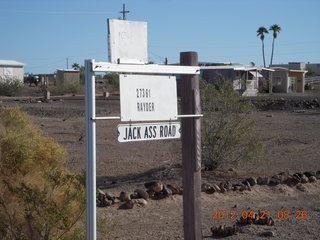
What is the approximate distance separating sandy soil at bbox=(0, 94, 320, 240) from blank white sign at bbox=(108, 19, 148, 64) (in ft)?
6.89

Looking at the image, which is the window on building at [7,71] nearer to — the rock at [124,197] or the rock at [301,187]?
the rock at [301,187]

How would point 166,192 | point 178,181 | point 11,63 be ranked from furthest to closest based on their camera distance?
point 11,63 < point 178,181 < point 166,192

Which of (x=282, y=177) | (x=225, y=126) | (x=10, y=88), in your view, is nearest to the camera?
(x=282, y=177)

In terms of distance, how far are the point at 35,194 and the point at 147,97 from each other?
4.60 feet

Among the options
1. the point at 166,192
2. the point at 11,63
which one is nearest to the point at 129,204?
the point at 166,192

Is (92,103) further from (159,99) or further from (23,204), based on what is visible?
(23,204)

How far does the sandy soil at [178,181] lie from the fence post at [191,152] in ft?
3.00

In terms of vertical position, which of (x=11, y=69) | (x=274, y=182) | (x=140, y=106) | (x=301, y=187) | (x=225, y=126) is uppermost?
(x=11, y=69)

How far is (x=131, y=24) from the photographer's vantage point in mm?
5375

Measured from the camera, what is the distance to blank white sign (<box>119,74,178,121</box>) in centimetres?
514

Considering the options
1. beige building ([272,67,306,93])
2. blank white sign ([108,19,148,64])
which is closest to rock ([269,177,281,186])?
blank white sign ([108,19,148,64])

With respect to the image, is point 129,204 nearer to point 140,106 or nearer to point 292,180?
point 292,180

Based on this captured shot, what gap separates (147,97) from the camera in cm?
536

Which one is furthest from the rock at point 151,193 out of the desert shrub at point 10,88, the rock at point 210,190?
the desert shrub at point 10,88
